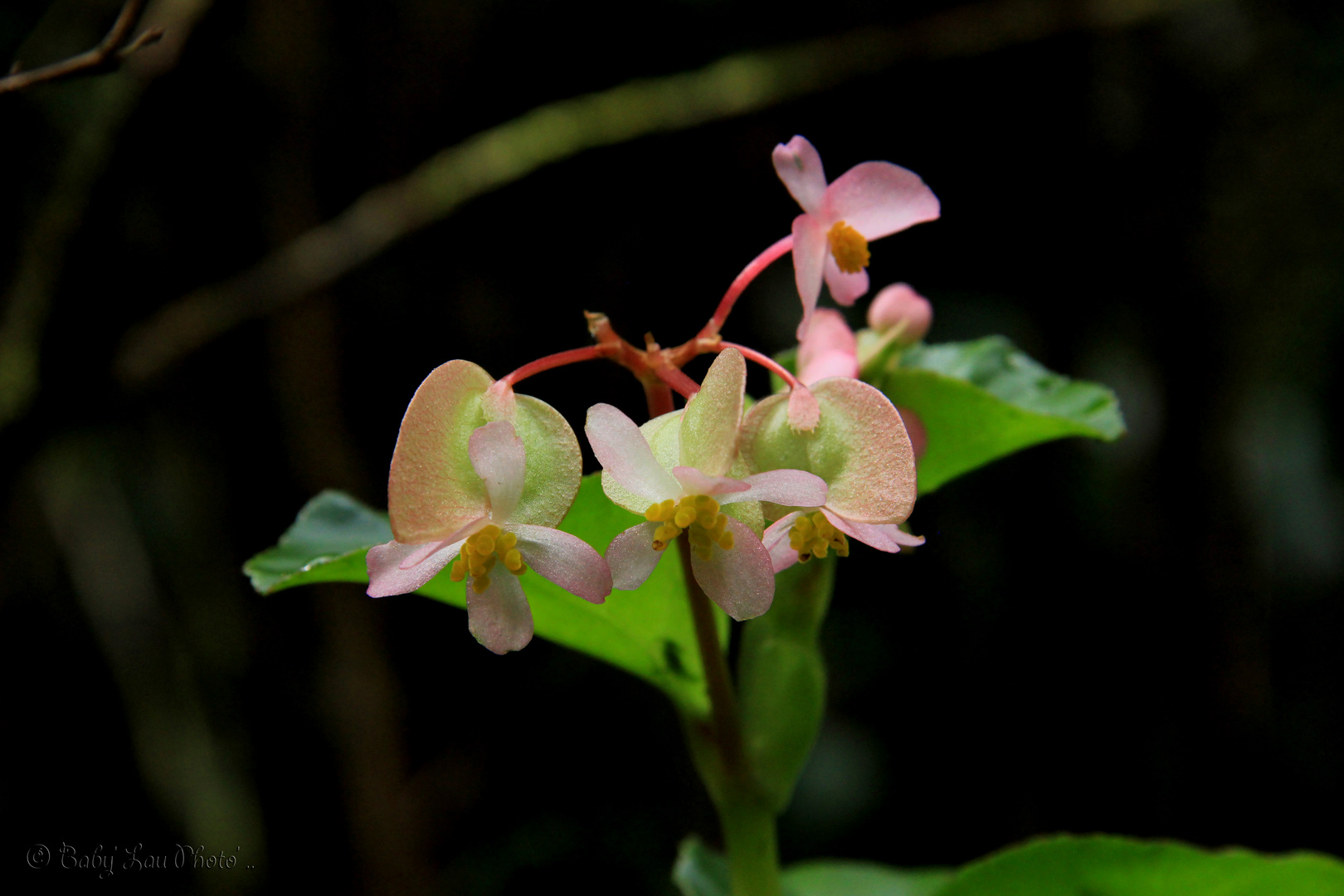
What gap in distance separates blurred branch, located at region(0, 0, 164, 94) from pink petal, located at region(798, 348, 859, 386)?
0.34 meters

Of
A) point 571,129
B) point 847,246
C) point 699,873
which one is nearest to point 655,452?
point 847,246

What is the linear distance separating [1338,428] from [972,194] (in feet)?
1.86

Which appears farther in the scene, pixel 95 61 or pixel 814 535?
pixel 95 61

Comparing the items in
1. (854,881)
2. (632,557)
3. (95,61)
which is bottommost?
(854,881)

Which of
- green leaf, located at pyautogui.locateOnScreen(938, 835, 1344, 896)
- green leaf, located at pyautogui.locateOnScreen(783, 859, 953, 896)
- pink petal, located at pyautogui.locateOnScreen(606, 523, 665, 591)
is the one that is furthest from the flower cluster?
green leaf, located at pyautogui.locateOnScreen(783, 859, 953, 896)

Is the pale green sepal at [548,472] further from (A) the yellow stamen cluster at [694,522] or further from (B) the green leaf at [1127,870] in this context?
(B) the green leaf at [1127,870]

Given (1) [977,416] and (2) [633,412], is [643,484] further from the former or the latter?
(2) [633,412]

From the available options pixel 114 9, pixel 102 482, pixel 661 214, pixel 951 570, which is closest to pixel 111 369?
pixel 102 482

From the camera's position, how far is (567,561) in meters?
0.31

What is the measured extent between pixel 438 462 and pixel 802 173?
17 centimetres

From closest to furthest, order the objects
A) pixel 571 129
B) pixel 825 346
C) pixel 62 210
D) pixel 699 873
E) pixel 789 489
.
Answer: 1. pixel 789 489
2. pixel 825 346
3. pixel 699 873
4. pixel 62 210
5. pixel 571 129

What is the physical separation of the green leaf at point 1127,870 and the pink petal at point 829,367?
0.83 ft

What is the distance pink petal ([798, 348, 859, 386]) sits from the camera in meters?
0.39

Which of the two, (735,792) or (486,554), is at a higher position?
(486,554)
